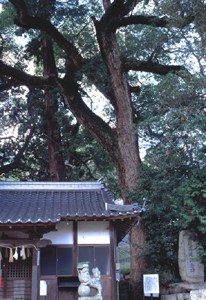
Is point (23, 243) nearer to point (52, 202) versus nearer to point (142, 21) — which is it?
point (52, 202)

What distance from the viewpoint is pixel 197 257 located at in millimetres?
10641

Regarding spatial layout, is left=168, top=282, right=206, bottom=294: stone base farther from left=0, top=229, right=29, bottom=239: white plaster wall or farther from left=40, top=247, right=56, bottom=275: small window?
left=0, top=229, right=29, bottom=239: white plaster wall

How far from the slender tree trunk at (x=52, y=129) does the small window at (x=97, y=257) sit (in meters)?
8.36

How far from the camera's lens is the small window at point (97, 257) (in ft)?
30.5

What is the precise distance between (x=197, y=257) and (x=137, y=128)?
5.46 m

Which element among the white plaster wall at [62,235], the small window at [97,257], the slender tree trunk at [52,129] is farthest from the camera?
the slender tree trunk at [52,129]

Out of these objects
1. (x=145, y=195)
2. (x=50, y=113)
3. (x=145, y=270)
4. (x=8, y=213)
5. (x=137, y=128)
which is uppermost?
(x=50, y=113)

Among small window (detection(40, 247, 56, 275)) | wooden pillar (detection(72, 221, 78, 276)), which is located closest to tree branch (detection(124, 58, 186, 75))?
wooden pillar (detection(72, 221, 78, 276))

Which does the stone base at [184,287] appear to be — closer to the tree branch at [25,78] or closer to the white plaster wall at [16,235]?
the white plaster wall at [16,235]

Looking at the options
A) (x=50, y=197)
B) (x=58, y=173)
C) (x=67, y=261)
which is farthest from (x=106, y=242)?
(x=58, y=173)

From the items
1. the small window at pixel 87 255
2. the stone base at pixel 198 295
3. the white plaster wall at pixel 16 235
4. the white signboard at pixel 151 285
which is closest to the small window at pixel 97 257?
the small window at pixel 87 255

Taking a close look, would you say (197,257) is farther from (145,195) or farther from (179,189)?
(145,195)

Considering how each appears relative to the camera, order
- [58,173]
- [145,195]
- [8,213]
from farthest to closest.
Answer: [58,173] → [145,195] → [8,213]

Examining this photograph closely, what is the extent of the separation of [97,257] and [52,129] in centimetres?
1028
